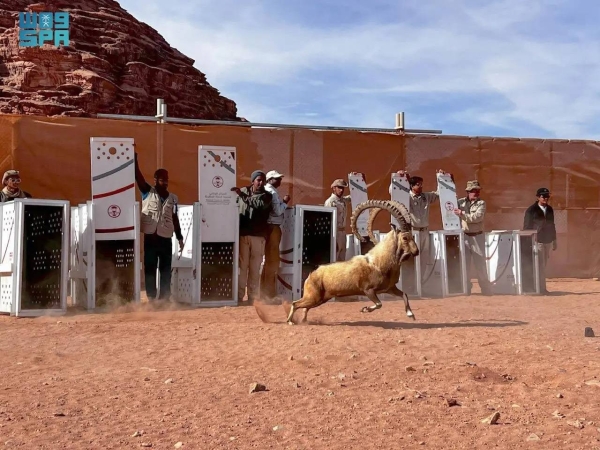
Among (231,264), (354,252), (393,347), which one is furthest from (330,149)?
(393,347)

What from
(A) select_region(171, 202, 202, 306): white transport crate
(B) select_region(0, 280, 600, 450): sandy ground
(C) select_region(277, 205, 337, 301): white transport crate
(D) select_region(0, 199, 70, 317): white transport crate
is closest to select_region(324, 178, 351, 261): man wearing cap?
(C) select_region(277, 205, 337, 301): white transport crate

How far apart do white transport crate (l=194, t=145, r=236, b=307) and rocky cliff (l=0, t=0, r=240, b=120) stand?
35189 mm

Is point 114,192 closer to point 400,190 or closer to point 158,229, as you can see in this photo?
point 158,229

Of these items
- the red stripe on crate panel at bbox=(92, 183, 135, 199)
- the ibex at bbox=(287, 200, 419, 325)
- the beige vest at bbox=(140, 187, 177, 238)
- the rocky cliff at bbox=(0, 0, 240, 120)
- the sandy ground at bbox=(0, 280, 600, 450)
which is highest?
the rocky cliff at bbox=(0, 0, 240, 120)

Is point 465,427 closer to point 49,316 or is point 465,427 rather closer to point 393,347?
point 393,347

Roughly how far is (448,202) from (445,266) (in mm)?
1215

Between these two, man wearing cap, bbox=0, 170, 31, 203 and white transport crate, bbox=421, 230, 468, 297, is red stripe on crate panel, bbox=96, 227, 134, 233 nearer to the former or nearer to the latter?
man wearing cap, bbox=0, 170, 31, 203

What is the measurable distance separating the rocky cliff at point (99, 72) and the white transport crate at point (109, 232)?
3521cm

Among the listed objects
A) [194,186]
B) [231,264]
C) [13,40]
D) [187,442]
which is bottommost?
[187,442]

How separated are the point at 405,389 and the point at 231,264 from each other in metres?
6.29

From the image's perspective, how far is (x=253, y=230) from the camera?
39.1 ft

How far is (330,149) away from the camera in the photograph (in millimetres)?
16750

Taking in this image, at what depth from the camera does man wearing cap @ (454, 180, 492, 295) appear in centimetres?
1365

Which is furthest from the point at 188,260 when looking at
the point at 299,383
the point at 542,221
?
the point at 542,221
